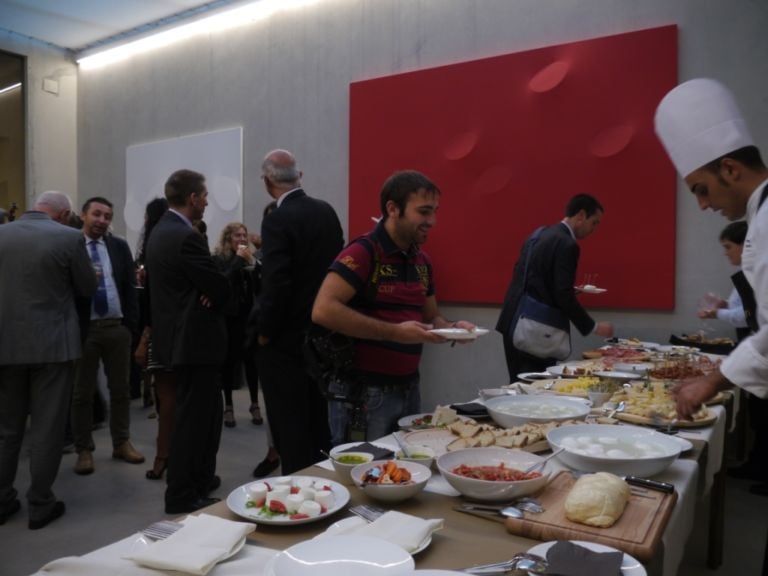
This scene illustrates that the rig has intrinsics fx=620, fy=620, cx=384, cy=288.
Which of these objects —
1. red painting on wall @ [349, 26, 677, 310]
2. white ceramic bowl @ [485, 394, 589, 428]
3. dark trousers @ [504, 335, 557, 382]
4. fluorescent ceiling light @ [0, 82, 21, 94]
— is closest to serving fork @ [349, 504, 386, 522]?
white ceramic bowl @ [485, 394, 589, 428]

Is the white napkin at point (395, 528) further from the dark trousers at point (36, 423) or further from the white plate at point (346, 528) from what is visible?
the dark trousers at point (36, 423)

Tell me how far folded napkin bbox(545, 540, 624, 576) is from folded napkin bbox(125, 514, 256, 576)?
436 millimetres

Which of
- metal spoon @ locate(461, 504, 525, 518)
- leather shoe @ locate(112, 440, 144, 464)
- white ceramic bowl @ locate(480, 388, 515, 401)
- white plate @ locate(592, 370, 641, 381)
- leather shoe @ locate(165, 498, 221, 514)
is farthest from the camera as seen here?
leather shoe @ locate(112, 440, 144, 464)

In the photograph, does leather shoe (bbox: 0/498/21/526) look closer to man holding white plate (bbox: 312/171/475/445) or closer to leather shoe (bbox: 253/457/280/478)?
leather shoe (bbox: 253/457/280/478)

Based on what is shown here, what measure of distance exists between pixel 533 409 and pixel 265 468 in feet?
7.24

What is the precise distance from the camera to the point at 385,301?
183 cm

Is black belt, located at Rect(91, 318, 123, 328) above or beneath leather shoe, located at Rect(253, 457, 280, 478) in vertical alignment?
above

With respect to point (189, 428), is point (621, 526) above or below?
above

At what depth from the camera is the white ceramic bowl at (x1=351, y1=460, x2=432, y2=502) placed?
1058mm

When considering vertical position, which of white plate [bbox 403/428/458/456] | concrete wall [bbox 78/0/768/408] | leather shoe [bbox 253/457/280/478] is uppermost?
concrete wall [bbox 78/0/768/408]

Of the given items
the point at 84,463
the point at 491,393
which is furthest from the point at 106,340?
the point at 491,393

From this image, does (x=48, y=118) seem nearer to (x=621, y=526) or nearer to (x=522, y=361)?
(x=522, y=361)

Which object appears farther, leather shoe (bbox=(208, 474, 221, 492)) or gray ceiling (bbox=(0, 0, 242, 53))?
gray ceiling (bbox=(0, 0, 242, 53))

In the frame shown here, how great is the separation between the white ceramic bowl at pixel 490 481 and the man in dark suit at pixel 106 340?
9.48 feet
